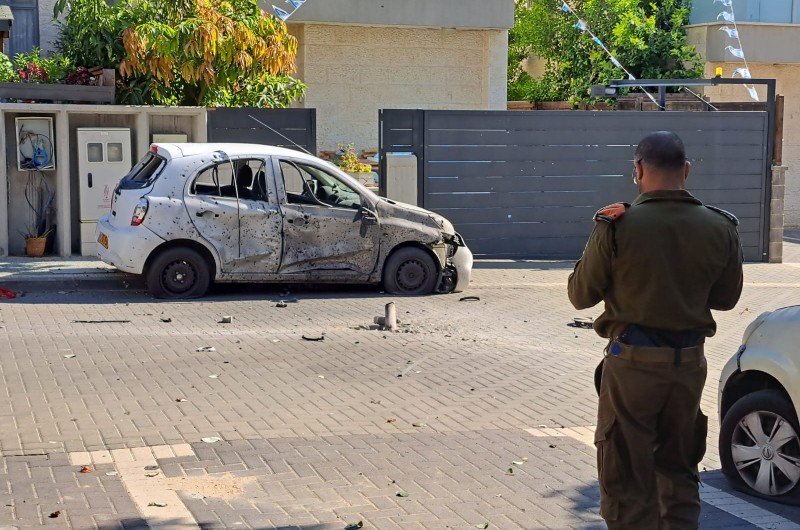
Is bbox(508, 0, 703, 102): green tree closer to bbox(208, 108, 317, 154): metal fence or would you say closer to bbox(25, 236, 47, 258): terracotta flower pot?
bbox(208, 108, 317, 154): metal fence

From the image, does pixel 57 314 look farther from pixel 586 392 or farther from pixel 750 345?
pixel 750 345

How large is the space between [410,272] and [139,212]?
127 inches

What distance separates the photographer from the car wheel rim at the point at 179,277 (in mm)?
12586

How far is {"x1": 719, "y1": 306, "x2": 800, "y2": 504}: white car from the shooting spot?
6082 mm

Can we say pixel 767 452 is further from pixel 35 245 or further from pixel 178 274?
pixel 35 245

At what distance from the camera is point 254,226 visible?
499 inches

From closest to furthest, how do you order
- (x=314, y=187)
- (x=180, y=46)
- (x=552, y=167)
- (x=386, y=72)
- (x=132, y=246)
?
1. (x=132, y=246)
2. (x=314, y=187)
3. (x=180, y=46)
4. (x=552, y=167)
5. (x=386, y=72)

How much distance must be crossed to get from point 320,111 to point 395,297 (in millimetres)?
7989

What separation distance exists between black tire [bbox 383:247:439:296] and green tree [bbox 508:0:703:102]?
426 inches

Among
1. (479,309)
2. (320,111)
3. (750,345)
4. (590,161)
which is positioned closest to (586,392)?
(750,345)

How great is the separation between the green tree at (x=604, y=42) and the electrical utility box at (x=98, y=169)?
1117 centimetres

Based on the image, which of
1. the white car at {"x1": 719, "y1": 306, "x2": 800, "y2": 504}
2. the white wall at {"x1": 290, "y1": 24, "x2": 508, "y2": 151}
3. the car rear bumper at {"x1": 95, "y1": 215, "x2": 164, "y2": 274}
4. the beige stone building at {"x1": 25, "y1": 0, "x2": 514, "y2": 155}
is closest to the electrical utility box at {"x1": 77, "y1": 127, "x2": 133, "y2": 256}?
the car rear bumper at {"x1": 95, "y1": 215, "x2": 164, "y2": 274}

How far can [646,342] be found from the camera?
4574 millimetres

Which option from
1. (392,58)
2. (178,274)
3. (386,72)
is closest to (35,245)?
(178,274)
